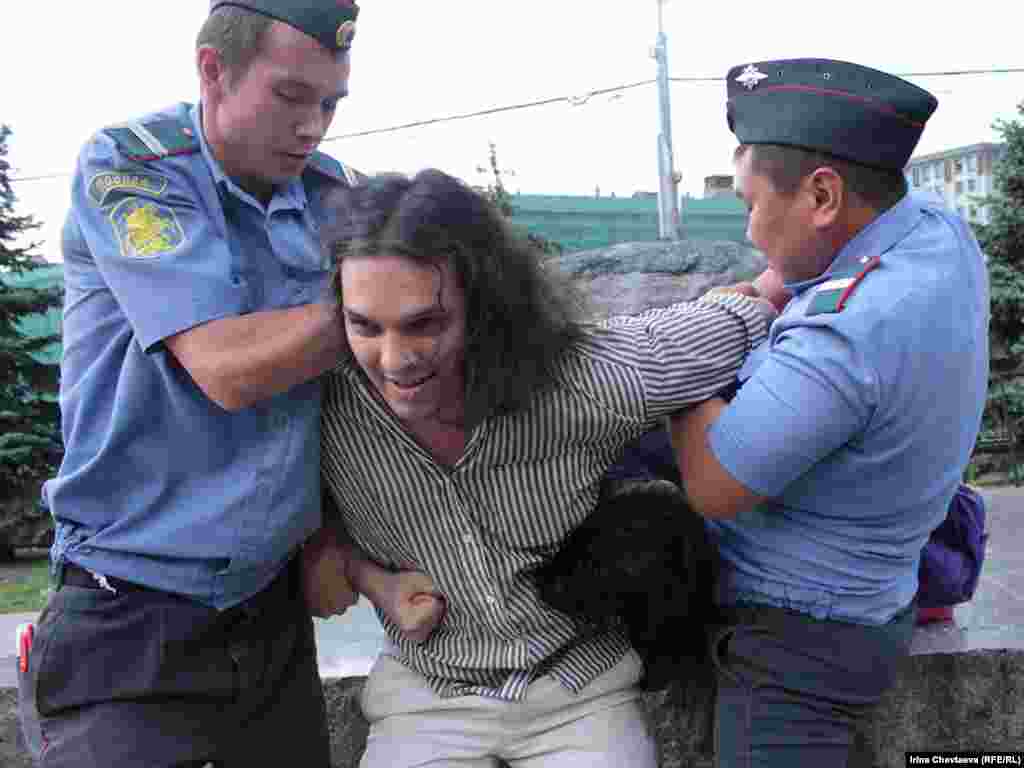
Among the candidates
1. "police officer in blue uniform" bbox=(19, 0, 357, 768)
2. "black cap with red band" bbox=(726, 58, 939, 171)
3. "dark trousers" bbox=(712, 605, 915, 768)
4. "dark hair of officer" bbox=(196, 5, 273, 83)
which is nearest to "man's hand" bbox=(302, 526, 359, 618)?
"police officer in blue uniform" bbox=(19, 0, 357, 768)

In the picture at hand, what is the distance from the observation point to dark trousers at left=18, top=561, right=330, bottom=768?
1763mm

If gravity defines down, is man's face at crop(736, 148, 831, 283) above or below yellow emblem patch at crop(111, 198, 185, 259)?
below

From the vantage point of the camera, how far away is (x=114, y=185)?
1.77 meters

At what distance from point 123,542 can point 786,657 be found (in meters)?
1.20

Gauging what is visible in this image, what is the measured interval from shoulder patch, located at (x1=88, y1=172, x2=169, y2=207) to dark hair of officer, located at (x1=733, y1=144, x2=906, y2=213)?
3.59ft

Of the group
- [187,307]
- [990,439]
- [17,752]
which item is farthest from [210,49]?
[990,439]

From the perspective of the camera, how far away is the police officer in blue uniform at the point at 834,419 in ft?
5.74

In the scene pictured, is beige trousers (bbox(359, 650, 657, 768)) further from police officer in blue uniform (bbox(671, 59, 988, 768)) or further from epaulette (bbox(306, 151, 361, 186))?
epaulette (bbox(306, 151, 361, 186))

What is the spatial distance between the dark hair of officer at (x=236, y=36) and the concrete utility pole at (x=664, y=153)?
12.9 metres

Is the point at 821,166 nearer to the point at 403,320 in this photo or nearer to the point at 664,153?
the point at 403,320

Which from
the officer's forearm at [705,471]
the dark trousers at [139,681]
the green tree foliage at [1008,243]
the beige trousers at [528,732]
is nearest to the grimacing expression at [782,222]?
the officer's forearm at [705,471]

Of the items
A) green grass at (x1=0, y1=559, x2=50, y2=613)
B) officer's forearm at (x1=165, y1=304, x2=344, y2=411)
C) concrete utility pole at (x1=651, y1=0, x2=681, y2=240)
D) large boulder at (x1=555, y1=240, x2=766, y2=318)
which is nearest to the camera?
officer's forearm at (x1=165, y1=304, x2=344, y2=411)

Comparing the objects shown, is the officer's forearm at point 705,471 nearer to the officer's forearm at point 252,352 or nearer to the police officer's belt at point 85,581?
the officer's forearm at point 252,352

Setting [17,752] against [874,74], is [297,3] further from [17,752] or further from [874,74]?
[17,752]
